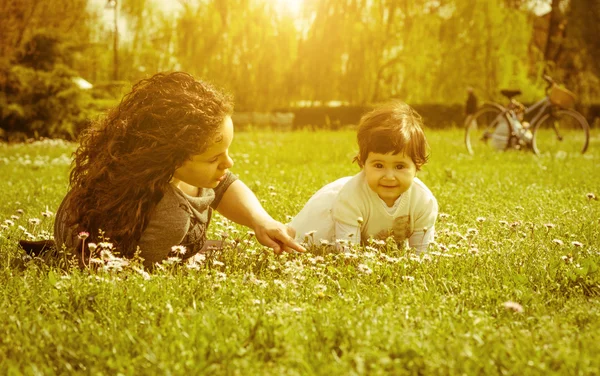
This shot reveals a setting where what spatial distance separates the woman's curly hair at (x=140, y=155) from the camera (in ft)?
11.5

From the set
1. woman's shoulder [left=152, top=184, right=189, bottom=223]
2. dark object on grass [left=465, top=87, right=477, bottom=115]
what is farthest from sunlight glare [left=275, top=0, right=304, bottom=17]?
woman's shoulder [left=152, top=184, right=189, bottom=223]

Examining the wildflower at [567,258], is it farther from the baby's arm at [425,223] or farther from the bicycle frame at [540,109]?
the bicycle frame at [540,109]

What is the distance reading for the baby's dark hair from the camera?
13.5 feet

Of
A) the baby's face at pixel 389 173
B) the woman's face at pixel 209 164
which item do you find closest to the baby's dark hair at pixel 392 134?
the baby's face at pixel 389 173

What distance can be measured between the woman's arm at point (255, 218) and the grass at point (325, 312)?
0.10 metres

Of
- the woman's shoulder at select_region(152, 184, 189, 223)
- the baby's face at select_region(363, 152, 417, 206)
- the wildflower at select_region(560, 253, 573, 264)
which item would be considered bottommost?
the wildflower at select_region(560, 253, 573, 264)

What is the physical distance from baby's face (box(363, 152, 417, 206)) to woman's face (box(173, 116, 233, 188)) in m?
0.99

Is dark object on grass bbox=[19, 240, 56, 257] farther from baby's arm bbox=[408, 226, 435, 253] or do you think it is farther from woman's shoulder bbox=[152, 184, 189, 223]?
baby's arm bbox=[408, 226, 435, 253]

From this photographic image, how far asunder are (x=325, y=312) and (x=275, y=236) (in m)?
1.31

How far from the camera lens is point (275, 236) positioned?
3.94m

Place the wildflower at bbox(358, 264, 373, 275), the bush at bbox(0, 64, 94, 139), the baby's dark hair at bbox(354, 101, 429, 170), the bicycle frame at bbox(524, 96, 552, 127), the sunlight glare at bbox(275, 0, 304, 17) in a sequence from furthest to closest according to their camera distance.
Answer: the sunlight glare at bbox(275, 0, 304, 17)
the bush at bbox(0, 64, 94, 139)
the bicycle frame at bbox(524, 96, 552, 127)
the baby's dark hair at bbox(354, 101, 429, 170)
the wildflower at bbox(358, 264, 373, 275)

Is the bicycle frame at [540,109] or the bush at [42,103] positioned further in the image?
the bush at [42,103]

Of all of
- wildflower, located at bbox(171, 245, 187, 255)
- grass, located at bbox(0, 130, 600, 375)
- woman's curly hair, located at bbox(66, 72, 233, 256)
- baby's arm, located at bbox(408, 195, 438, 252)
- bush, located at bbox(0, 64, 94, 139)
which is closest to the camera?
grass, located at bbox(0, 130, 600, 375)

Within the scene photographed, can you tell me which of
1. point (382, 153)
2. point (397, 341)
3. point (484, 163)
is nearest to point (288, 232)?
point (382, 153)
